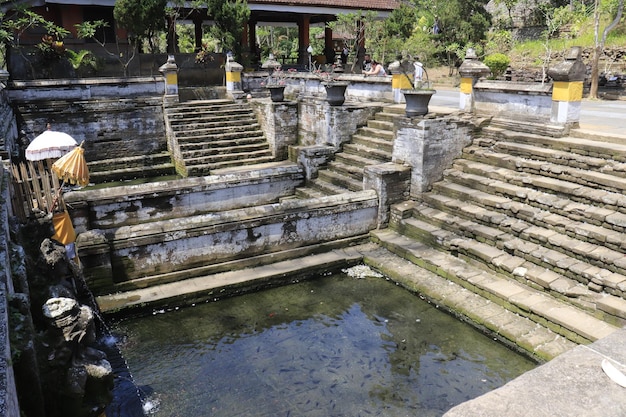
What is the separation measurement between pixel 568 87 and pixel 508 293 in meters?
3.87

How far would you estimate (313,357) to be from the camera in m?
5.34

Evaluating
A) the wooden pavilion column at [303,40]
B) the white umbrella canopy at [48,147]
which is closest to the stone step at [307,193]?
the white umbrella canopy at [48,147]

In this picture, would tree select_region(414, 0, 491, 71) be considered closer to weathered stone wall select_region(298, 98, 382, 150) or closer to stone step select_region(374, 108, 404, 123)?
weathered stone wall select_region(298, 98, 382, 150)

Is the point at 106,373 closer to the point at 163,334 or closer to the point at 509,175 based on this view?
the point at 163,334

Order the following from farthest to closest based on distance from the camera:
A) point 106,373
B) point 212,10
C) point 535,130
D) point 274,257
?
point 212,10, point 535,130, point 274,257, point 106,373

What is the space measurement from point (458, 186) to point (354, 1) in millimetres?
17443

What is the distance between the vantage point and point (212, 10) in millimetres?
18688

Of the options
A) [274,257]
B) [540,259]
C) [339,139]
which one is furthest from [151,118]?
[540,259]

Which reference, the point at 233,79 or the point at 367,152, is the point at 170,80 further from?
the point at 367,152

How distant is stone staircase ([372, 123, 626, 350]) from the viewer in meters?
5.68

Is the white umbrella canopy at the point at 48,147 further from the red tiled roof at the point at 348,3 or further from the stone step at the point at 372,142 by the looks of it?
the red tiled roof at the point at 348,3

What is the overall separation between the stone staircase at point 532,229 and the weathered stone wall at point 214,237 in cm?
76

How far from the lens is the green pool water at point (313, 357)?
4652 millimetres

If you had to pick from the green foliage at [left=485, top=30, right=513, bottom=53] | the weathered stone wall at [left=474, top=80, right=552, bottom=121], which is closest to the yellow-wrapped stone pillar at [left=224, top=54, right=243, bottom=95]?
the weathered stone wall at [left=474, top=80, right=552, bottom=121]
